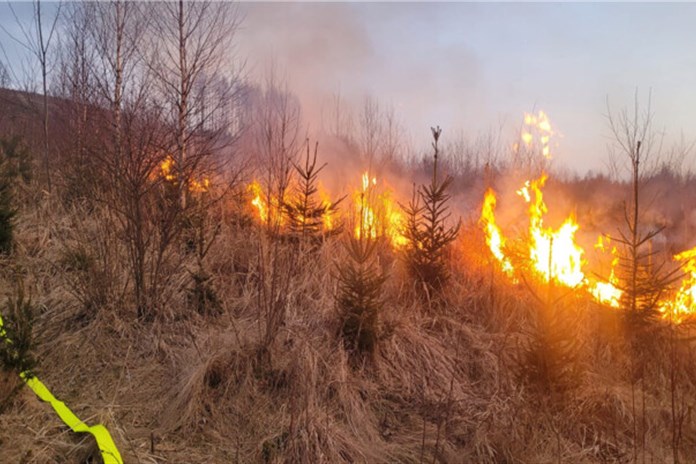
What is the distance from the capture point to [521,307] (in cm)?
571

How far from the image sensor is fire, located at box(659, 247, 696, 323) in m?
5.52

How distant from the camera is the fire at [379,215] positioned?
686cm

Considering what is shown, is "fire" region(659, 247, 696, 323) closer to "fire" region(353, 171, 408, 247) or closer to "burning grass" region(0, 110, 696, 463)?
"burning grass" region(0, 110, 696, 463)

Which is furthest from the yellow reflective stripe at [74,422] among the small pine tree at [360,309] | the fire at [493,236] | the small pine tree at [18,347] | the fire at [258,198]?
the fire at [493,236]

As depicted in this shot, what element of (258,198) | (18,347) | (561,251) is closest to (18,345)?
(18,347)

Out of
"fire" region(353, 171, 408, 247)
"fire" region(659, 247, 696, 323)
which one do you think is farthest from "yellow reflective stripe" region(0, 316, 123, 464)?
"fire" region(659, 247, 696, 323)

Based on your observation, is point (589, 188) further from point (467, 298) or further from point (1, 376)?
point (1, 376)

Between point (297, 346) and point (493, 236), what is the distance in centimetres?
430

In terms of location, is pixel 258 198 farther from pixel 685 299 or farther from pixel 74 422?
pixel 685 299

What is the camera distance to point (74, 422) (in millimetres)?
3217

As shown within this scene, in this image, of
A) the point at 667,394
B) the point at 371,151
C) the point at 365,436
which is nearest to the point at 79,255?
the point at 365,436

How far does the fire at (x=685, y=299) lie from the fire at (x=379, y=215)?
139 inches

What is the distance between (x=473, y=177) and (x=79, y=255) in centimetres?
1973

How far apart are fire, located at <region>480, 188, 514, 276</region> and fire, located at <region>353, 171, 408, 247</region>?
1370mm
